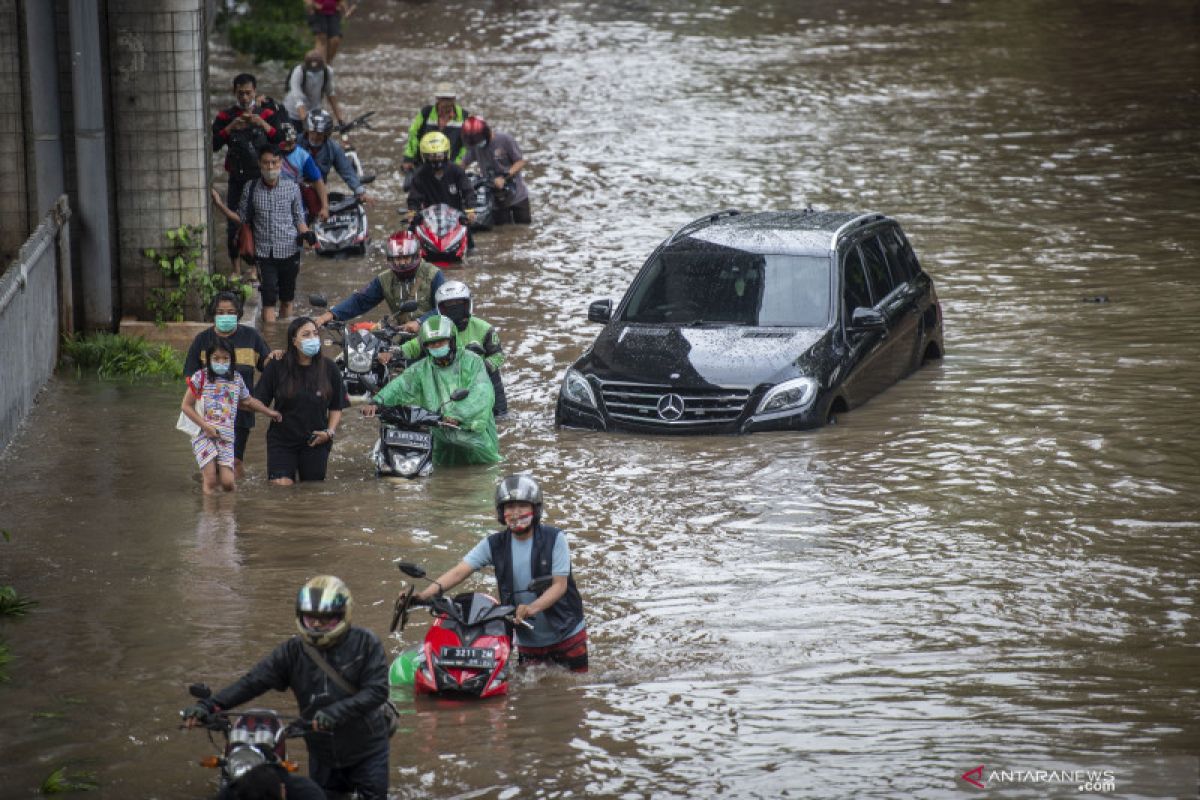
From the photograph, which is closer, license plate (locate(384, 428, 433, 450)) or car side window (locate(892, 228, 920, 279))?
license plate (locate(384, 428, 433, 450))

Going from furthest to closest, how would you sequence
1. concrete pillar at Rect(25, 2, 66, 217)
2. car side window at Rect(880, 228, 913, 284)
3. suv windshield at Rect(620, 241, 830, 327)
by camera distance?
1. concrete pillar at Rect(25, 2, 66, 217)
2. car side window at Rect(880, 228, 913, 284)
3. suv windshield at Rect(620, 241, 830, 327)

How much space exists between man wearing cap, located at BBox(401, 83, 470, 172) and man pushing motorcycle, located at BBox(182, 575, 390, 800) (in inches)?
565

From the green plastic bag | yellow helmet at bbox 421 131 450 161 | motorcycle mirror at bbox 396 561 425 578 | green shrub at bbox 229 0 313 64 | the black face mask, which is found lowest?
the green plastic bag

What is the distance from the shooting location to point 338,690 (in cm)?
853

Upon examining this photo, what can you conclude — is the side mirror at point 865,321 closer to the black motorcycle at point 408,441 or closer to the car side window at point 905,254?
the car side window at point 905,254

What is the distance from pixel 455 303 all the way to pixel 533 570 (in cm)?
521

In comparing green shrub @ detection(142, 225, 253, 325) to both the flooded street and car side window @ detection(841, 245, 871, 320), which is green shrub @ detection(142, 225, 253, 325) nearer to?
the flooded street

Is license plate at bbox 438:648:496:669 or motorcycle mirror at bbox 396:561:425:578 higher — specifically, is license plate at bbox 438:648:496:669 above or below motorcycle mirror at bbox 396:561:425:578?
below

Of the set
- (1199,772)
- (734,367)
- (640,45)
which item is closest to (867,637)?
(1199,772)

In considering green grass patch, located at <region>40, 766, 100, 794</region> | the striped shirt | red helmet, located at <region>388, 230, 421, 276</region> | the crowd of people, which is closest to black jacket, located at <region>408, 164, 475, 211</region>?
the crowd of people

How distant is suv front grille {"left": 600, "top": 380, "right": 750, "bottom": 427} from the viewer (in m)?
15.1

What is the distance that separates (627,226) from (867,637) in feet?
44.1

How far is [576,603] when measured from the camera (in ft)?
33.8

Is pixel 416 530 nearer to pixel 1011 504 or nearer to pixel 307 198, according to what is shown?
pixel 1011 504
